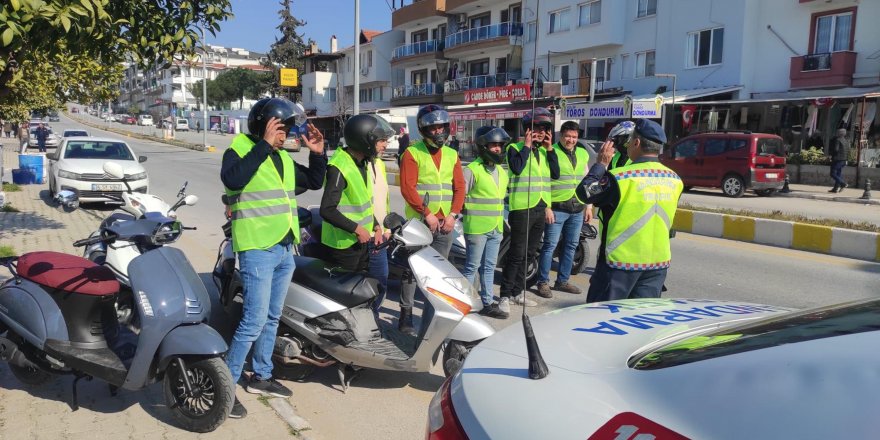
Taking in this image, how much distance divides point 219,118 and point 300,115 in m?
82.8

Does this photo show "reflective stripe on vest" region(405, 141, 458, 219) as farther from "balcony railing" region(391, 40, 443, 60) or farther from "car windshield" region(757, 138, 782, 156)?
"balcony railing" region(391, 40, 443, 60)

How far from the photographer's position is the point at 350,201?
4695mm

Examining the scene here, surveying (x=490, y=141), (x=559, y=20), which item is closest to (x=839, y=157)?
(x=490, y=141)

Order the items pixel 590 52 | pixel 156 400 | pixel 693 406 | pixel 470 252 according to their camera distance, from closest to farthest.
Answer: pixel 693 406 < pixel 156 400 < pixel 470 252 < pixel 590 52

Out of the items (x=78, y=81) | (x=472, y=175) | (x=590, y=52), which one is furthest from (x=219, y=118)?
(x=472, y=175)

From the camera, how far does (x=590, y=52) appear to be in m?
33.4

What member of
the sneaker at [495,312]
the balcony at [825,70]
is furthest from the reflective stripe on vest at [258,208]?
the balcony at [825,70]

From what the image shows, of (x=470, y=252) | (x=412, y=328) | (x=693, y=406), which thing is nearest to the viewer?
(x=693, y=406)

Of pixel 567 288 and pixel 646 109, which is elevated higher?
pixel 646 109

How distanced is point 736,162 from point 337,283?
16793 mm

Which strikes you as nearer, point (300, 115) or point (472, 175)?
point (300, 115)

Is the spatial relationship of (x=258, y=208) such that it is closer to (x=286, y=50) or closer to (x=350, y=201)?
(x=350, y=201)

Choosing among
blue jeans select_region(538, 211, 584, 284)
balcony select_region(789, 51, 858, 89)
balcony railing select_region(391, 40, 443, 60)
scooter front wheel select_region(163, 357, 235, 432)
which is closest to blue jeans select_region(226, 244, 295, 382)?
scooter front wheel select_region(163, 357, 235, 432)

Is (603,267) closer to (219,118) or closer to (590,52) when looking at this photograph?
(590,52)
